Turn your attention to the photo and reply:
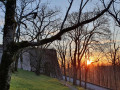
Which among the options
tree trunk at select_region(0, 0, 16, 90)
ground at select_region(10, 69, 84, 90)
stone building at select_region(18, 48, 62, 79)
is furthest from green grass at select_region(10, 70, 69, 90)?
stone building at select_region(18, 48, 62, 79)

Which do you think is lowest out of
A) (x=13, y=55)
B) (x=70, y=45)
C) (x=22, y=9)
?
(x=13, y=55)

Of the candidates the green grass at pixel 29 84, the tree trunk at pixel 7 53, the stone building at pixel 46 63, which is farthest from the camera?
the stone building at pixel 46 63

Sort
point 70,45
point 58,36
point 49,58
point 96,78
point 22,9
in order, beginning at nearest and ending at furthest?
point 58,36
point 22,9
point 70,45
point 96,78
point 49,58

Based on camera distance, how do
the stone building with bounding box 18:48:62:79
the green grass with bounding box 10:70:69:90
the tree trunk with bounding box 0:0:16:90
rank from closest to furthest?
the tree trunk with bounding box 0:0:16:90 < the green grass with bounding box 10:70:69:90 < the stone building with bounding box 18:48:62:79

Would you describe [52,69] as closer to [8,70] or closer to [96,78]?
[96,78]

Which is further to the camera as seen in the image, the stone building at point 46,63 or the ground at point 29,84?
the stone building at point 46,63

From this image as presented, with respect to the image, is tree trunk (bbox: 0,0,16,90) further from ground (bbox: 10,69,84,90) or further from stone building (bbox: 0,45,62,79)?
stone building (bbox: 0,45,62,79)

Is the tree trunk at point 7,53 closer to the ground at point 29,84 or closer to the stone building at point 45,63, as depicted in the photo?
the ground at point 29,84

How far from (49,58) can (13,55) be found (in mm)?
38743

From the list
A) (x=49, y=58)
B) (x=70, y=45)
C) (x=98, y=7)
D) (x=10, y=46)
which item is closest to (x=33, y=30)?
(x=70, y=45)

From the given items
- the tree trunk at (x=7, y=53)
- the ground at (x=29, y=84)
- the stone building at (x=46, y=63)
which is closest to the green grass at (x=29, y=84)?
the ground at (x=29, y=84)

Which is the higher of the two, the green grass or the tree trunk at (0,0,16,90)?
the tree trunk at (0,0,16,90)

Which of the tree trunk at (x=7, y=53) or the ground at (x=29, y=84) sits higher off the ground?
the tree trunk at (x=7, y=53)

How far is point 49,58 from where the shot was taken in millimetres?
43719
